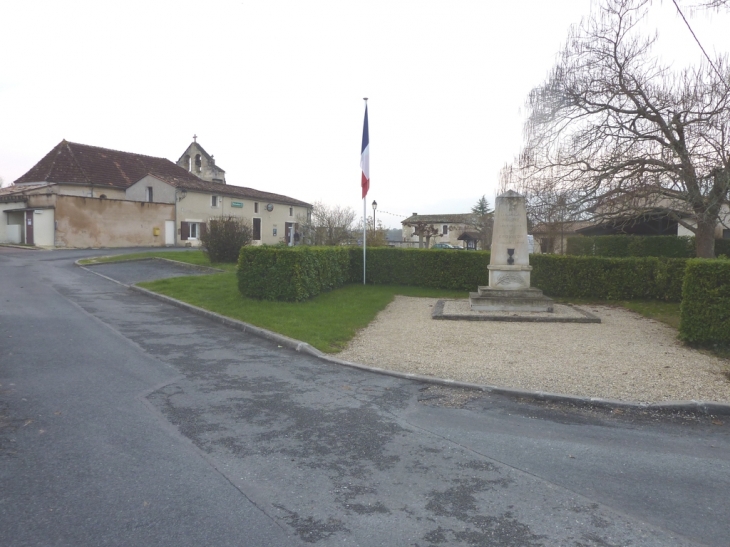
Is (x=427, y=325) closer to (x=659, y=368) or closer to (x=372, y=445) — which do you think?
(x=659, y=368)

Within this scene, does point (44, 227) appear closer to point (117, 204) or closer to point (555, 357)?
point (117, 204)

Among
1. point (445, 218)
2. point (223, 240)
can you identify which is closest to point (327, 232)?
point (223, 240)

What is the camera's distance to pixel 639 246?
27.2 m

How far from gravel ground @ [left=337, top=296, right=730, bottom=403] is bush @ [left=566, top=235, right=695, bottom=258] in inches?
628

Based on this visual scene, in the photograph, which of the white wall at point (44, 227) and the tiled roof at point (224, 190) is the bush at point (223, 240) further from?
the tiled roof at point (224, 190)

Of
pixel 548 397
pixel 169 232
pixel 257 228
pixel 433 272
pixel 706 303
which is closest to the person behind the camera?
pixel 548 397

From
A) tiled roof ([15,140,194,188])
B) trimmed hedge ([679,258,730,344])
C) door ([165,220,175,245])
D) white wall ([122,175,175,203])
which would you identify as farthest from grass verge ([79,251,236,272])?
tiled roof ([15,140,194,188])

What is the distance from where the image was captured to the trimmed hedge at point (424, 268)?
18781 mm

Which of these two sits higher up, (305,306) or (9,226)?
(9,226)

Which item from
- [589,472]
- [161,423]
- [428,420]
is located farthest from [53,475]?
[589,472]

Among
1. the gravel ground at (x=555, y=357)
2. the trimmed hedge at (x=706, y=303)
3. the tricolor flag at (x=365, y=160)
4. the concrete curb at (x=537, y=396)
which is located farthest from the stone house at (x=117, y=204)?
the trimmed hedge at (x=706, y=303)

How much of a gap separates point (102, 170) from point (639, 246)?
126 feet

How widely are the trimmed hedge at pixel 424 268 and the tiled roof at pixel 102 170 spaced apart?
77.6 feet

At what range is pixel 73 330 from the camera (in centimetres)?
978
